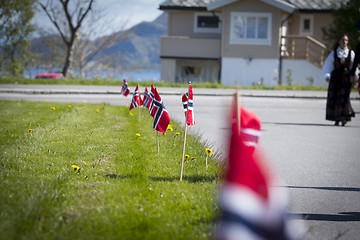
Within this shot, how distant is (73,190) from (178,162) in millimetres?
1830

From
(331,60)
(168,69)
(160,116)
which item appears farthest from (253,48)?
(160,116)

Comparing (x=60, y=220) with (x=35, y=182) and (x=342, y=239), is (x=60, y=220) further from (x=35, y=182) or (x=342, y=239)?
(x=342, y=239)

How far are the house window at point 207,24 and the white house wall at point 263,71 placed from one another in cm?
429

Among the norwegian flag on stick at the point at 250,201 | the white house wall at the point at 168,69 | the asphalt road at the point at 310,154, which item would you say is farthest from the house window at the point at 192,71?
the norwegian flag on stick at the point at 250,201

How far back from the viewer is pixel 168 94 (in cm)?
1948

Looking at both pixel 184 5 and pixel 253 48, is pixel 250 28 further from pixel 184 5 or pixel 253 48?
pixel 184 5

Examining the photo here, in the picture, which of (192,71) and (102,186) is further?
(192,71)

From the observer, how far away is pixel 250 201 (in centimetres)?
235

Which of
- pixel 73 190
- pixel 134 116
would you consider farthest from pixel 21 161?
pixel 134 116

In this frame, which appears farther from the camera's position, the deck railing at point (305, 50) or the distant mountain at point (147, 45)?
the distant mountain at point (147, 45)

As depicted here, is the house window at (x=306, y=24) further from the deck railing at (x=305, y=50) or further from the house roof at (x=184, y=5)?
the house roof at (x=184, y=5)

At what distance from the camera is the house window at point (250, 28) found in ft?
92.3

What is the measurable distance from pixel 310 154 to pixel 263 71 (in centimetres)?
2051

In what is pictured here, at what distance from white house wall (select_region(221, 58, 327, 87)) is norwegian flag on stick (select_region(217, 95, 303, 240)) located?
84.0 ft
